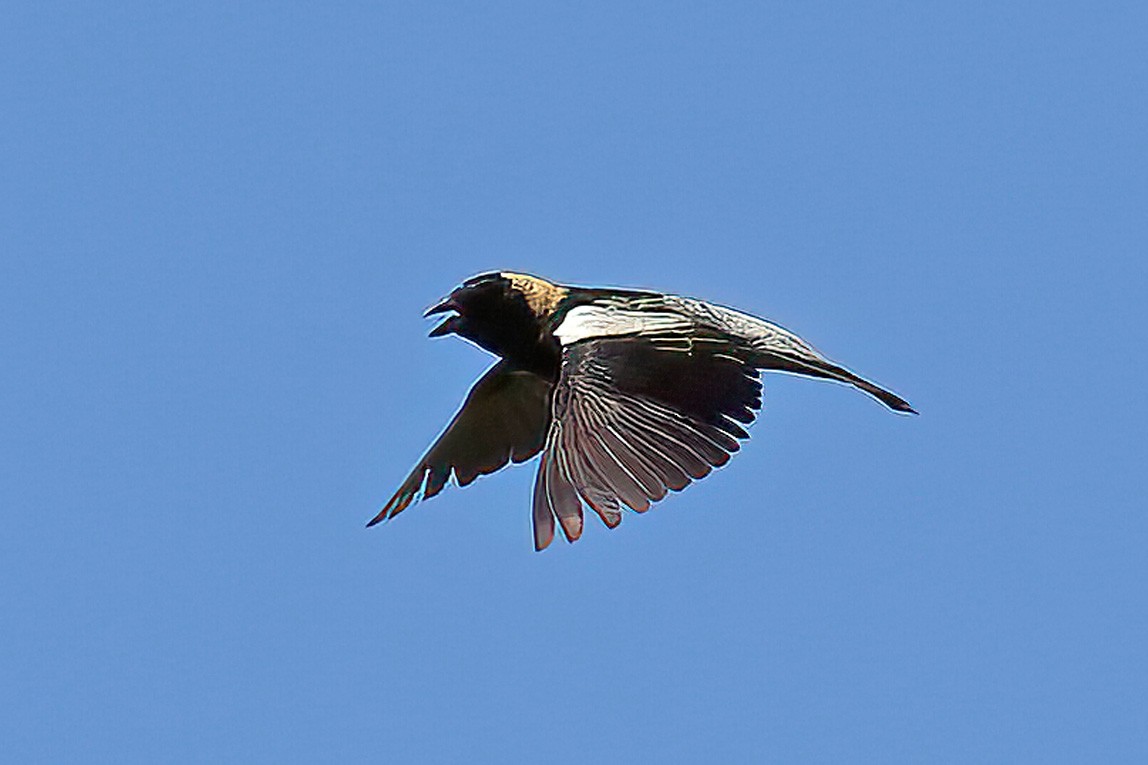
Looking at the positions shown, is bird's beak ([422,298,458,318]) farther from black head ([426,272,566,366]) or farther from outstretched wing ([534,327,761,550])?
outstretched wing ([534,327,761,550])

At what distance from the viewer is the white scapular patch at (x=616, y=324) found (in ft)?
25.2

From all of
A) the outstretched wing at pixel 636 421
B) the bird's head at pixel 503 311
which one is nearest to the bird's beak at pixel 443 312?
the bird's head at pixel 503 311

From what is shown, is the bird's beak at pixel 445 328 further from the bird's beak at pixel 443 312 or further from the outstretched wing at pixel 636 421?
the outstretched wing at pixel 636 421

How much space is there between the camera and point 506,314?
27.8ft

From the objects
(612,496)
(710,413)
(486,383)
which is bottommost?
(612,496)

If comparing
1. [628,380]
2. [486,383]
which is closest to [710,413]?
[628,380]

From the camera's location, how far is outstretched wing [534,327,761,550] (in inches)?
276

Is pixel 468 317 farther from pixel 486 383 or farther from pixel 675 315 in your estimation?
pixel 675 315

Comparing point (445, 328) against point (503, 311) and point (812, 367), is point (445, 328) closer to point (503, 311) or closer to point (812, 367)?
point (503, 311)

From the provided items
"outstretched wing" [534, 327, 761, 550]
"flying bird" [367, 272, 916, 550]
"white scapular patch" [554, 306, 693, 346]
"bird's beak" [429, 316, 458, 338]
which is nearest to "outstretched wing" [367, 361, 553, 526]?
"flying bird" [367, 272, 916, 550]

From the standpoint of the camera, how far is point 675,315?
25.8 feet

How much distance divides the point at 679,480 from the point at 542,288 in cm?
157

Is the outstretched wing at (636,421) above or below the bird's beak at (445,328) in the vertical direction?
below

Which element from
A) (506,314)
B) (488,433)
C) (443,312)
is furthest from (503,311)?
(488,433)
